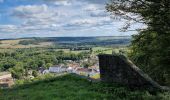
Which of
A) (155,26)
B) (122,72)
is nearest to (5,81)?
(155,26)

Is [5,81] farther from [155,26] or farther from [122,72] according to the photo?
[122,72]

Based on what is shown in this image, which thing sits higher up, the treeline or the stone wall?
the stone wall

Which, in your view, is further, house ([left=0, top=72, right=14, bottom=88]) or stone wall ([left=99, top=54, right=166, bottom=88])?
house ([left=0, top=72, right=14, bottom=88])

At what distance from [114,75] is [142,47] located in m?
11.5

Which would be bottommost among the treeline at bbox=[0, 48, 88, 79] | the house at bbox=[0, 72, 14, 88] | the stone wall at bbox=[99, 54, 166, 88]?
the treeline at bbox=[0, 48, 88, 79]

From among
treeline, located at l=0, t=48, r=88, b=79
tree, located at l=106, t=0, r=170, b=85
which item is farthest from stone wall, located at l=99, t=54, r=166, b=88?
treeline, located at l=0, t=48, r=88, b=79

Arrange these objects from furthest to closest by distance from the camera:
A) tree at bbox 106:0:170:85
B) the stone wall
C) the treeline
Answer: the treeline
tree at bbox 106:0:170:85
the stone wall

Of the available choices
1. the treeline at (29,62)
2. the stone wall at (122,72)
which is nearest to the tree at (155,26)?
the stone wall at (122,72)

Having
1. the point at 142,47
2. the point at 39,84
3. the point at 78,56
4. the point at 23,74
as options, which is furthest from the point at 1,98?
the point at 78,56

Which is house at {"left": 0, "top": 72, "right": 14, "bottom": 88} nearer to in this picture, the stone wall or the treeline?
the stone wall

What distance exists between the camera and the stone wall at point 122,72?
14.1 m

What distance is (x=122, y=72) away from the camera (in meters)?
15.5

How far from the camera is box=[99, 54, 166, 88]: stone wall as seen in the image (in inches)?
555

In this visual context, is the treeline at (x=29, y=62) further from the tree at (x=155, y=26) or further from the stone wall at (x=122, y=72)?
the stone wall at (x=122, y=72)
